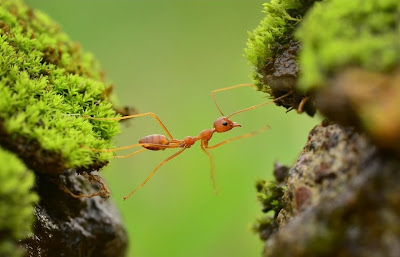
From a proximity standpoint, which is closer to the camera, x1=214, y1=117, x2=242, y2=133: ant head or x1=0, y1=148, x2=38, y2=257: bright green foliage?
x1=0, y1=148, x2=38, y2=257: bright green foliage

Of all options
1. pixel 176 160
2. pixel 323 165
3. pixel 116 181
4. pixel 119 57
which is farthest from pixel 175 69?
pixel 323 165

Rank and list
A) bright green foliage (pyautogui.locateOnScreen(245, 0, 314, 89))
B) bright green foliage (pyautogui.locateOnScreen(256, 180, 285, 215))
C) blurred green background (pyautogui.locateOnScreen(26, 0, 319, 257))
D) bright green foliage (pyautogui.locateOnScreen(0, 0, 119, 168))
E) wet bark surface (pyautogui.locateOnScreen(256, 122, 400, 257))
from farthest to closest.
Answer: blurred green background (pyautogui.locateOnScreen(26, 0, 319, 257)) < bright green foliage (pyautogui.locateOnScreen(256, 180, 285, 215)) < bright green foliage (pyautogui.locateOnScreen(245, 0, 314, 89)) < bright green foliage (pyautogui.locateOnScreen(0, 0, 119, 168)) < wet bark surface (pyautogui.locateOnScreen(256, 122, 400, 257))

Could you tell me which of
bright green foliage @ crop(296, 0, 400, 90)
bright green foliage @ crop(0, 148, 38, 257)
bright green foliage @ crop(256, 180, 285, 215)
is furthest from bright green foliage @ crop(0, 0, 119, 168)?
bright green foliage @ crop(296, 0, 400, 90)

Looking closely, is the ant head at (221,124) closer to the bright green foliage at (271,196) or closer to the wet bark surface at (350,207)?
the bright green foliage at (271,196)

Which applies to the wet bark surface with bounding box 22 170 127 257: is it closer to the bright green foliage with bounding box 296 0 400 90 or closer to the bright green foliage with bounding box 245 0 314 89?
the bright green foliage with bounding box 245 0 314 89

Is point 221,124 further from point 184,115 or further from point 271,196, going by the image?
point 184,115

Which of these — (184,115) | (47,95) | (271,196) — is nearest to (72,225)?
(47,95)

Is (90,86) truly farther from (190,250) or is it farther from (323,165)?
(190,250)
